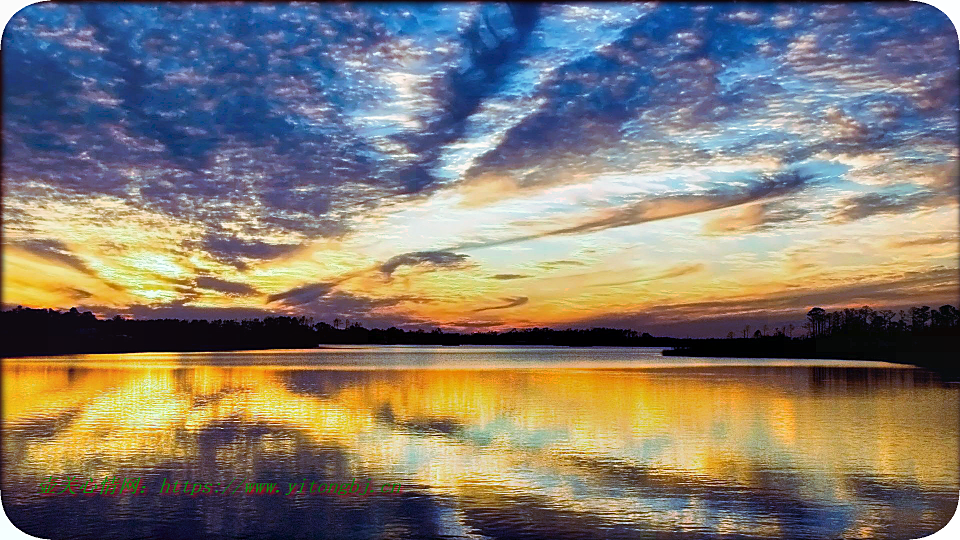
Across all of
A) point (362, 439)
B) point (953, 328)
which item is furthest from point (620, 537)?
point (953, 328)

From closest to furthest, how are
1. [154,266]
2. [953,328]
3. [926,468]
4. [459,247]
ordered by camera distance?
[926,468]
[459,247]
[154,266]
[953,328]

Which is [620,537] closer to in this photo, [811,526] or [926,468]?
[811,526]

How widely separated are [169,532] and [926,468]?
2091cm

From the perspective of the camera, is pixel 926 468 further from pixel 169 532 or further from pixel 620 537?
pixel 169 532

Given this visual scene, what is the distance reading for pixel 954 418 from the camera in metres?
→ 36.9

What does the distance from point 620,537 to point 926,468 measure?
12971 millimetres

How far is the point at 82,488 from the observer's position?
21219mm

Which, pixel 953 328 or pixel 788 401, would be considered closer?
pixel 788 401

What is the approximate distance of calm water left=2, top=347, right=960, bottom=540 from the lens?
704 inches

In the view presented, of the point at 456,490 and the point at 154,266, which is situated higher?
the point at 154,266

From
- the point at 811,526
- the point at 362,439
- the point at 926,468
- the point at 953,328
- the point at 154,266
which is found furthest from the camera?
the point at 953,328

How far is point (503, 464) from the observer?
976 inches

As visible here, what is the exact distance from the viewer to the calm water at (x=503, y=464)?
17.9 meters

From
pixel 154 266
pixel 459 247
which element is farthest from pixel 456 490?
pixel 154 266
